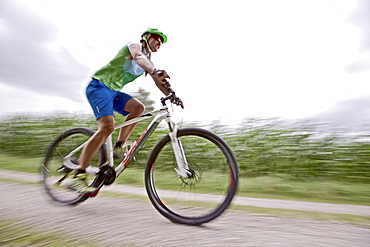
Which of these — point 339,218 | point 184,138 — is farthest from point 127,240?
point 339,218

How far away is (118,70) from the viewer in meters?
3.41

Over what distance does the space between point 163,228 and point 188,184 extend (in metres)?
0.51

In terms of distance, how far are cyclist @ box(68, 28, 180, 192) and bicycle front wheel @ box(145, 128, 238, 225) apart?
0.59m

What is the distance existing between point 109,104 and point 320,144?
389 centimetres

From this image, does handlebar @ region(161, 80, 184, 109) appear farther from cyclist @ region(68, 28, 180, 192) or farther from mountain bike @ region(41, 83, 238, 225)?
cyclist @ region(68, 28, 180, 192)

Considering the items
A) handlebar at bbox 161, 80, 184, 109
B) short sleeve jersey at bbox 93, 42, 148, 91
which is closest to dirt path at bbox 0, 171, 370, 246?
handlebar at bbox 161, 80, 184, 109

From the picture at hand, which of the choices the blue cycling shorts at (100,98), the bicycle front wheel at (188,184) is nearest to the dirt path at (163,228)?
the bicycle front wheel at (188,184)

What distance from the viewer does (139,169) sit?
632 centimetres

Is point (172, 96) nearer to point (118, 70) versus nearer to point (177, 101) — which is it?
point (177, 101)

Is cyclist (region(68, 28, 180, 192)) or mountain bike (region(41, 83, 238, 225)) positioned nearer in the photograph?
mountain bike (region(41, 83, 238, 225))

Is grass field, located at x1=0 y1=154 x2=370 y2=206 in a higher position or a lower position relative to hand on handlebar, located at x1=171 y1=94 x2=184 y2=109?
lower

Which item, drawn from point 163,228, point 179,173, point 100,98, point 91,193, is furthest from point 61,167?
point 163,228

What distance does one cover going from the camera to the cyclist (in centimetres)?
328

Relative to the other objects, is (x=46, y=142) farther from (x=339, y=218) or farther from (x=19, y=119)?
(x=339, y=218)
